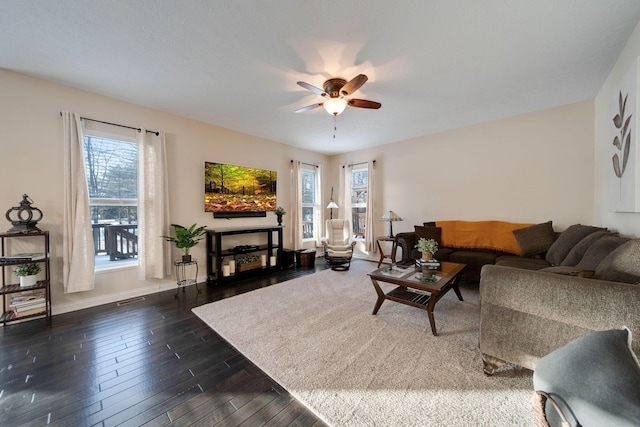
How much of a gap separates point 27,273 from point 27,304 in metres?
0.34

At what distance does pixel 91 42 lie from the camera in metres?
2.05

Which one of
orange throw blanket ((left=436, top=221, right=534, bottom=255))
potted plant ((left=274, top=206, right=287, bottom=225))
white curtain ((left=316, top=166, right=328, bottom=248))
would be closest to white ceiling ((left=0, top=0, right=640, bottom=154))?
orange throw blanket ((left=436, top=221, right=534, bottom=255))

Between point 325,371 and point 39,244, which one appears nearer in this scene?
point 325,371

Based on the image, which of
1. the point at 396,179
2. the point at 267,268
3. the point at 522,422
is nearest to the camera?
the point at 522,422

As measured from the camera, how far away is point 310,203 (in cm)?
594

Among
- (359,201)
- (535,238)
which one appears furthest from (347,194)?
(535,238)

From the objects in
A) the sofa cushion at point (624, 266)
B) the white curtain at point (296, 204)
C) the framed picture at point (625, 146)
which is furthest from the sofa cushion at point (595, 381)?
the white curtain at point (296, 204)

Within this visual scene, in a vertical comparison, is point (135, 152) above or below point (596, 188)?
above

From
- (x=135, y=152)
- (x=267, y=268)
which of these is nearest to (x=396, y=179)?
(x=267, y=268)

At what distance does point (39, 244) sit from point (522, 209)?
6.46m

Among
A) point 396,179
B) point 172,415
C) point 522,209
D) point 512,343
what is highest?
point 396,179

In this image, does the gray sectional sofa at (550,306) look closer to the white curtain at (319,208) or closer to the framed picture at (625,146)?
the framed picture at (625,146)

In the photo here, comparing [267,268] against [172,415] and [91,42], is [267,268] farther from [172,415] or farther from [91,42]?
[91,42]

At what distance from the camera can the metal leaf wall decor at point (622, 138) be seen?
2107mm
